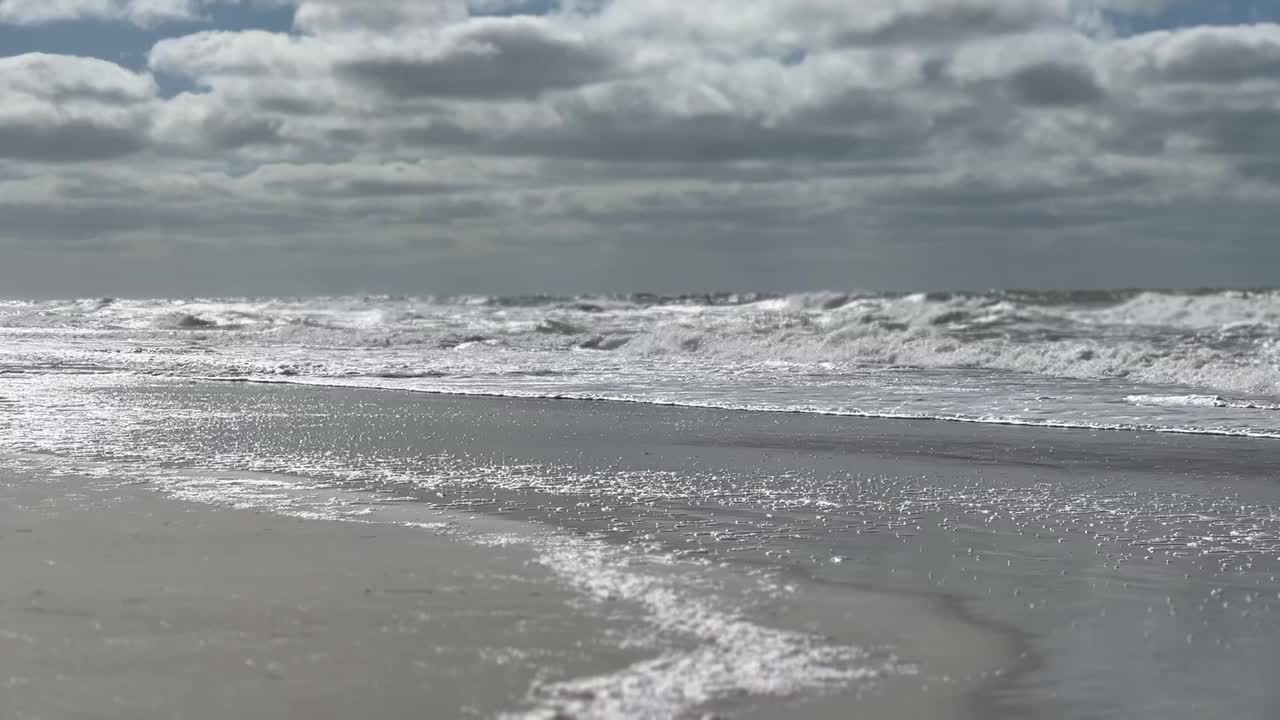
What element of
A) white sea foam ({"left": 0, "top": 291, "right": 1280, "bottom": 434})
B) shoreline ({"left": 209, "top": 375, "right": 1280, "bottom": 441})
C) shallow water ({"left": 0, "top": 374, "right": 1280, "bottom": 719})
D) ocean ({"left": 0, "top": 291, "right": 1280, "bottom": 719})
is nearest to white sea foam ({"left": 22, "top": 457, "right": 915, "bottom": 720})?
ocean ({"left": 0, "top": 291, "right": 1280, "bottom": 719})

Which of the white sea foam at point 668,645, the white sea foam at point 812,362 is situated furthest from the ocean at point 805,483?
the white sea foam at point 812,362

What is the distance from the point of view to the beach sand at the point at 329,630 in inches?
130

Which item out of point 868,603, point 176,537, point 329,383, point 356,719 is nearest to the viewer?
point 356,719

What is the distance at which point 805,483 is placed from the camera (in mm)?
7594

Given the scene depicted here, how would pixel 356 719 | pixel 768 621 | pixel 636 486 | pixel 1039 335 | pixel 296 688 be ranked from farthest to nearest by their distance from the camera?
pixel 1039 335 < pixel 636 486 < pixel 768 621 < pixel 296 688 < pixel 356 719

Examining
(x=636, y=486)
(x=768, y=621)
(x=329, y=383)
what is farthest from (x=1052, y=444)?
(x=329, y=383)

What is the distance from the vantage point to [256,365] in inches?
832

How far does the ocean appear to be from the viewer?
3.77 meters

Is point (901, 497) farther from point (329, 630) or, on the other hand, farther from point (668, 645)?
point (329, 630)

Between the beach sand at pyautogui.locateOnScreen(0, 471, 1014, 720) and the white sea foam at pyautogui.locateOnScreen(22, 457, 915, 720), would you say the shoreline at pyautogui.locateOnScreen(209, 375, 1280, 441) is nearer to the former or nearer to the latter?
the white sea foam at pyautogui.locateOnScreen(22, 457, 915, 720)

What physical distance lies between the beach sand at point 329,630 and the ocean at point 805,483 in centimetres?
A: 14

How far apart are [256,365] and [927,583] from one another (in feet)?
59.4

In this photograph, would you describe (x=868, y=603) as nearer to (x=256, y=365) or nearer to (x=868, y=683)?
(x=868, y=683)

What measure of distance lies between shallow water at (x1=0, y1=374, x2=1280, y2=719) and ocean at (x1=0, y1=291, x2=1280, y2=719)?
0.9 inches
